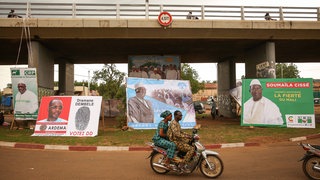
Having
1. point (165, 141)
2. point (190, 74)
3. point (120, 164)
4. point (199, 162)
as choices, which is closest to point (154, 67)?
point (120, 164)

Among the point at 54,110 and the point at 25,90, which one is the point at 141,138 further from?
the point at 25,90

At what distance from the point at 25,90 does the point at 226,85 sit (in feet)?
61.9

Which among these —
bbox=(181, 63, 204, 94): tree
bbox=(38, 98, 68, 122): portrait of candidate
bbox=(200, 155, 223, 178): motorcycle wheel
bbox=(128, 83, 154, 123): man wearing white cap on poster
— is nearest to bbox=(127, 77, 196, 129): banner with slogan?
bbox=(128, 83, 154, 123): man wearing white cap on poster

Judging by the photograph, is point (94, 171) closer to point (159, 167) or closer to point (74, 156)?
point (159, 167)

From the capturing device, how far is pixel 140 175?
23.1 ft

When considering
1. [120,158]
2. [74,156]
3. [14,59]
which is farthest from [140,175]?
[14,59]

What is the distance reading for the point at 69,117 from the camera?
14.2m

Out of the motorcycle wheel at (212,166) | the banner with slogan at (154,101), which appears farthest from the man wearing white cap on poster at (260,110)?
the motorcycle wheel at (212,166)

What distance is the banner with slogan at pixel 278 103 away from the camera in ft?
53.6

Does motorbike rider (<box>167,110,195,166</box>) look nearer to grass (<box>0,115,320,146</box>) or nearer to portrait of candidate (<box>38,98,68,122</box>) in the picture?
grass (<box>0,115,320,146</box>)

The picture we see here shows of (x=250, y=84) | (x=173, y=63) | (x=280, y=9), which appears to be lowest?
(x=250, y=84)

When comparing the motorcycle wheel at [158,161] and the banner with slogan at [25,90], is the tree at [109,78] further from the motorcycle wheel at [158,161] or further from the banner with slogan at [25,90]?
the motorcycle wheel at [158,161]

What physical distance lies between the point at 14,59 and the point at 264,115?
74.9 ft

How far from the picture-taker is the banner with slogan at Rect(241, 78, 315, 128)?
1633 cm
